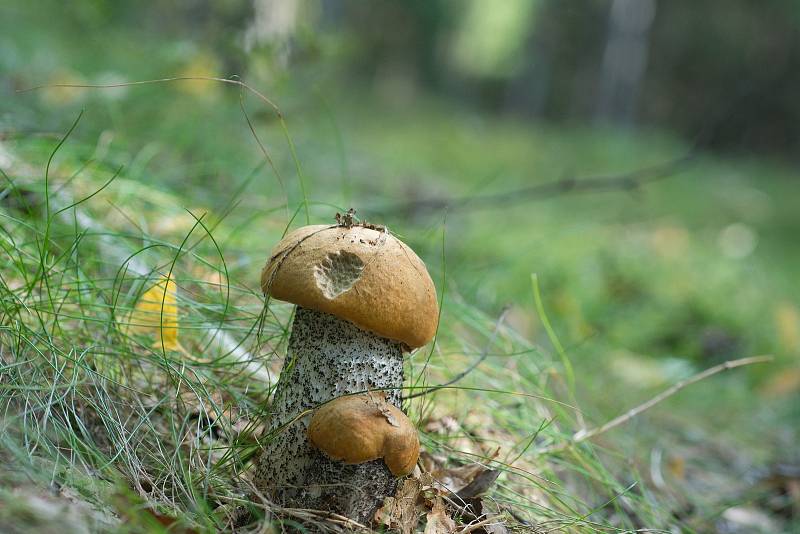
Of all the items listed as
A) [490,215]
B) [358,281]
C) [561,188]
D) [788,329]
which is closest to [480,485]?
[358,281]

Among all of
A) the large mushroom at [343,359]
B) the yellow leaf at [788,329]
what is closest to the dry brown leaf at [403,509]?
the large mushroom at [343,359]

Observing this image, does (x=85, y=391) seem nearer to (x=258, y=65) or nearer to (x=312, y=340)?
(x=312, y=340)

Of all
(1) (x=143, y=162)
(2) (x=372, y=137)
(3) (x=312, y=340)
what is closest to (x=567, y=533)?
(3) (x=312, y=340)

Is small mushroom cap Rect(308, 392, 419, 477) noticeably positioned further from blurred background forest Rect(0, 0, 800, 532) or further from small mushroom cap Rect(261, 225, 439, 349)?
blurred background forest Rect(0, 0, 800, 532)

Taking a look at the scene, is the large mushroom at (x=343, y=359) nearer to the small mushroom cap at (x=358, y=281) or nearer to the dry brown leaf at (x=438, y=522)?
the small mushroom cap at (x=358, y=281)

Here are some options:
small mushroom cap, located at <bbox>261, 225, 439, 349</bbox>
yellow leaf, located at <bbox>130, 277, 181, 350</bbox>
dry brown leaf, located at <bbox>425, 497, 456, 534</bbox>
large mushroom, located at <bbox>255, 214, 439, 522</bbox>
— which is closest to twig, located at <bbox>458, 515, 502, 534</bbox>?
dry brown leaf, located at <bbox>425, 497, 456, 534</bbox>
